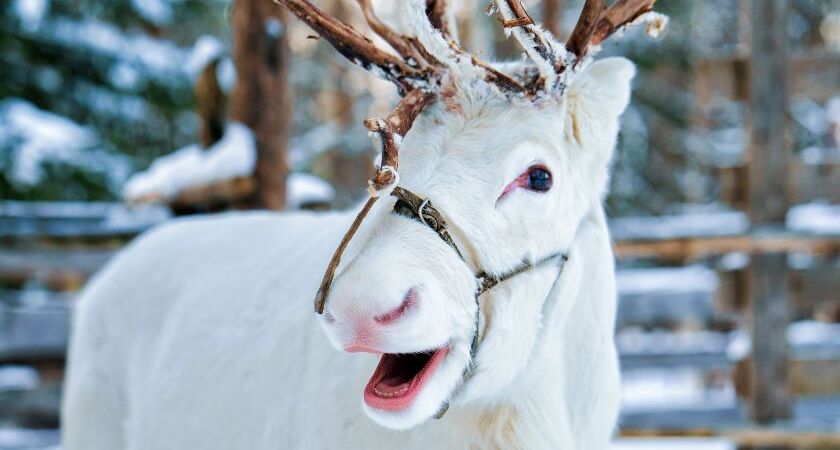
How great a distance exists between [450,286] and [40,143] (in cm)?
883

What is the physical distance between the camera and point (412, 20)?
A: 5.90 feet

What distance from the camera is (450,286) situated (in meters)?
1.60

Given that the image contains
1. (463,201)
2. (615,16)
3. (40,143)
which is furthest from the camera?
(40,143)

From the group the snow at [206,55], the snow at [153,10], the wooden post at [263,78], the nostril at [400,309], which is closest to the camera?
the nostril at [400,309]

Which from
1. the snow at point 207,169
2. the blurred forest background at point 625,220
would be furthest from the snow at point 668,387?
the snow at point 207,169

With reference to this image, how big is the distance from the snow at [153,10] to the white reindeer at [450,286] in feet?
29.3

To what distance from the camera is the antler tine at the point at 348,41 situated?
1800 millimetres

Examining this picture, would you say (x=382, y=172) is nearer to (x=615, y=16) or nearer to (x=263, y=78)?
(x=615, y=16)

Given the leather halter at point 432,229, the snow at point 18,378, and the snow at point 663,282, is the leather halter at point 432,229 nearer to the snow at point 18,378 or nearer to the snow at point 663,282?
the snow at point 18,378

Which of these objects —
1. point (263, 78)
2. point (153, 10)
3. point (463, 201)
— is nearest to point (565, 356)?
point (463, 201)

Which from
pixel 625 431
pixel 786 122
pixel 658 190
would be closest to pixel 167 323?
pixel 625 431

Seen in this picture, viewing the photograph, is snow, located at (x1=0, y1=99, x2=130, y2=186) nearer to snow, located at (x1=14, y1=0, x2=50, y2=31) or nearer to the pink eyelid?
snow, located at (x1=14, y1=0, x2=50, y2=31)

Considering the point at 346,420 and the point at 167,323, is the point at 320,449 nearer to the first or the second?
the point at 346,420

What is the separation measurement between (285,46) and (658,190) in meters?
11.2
